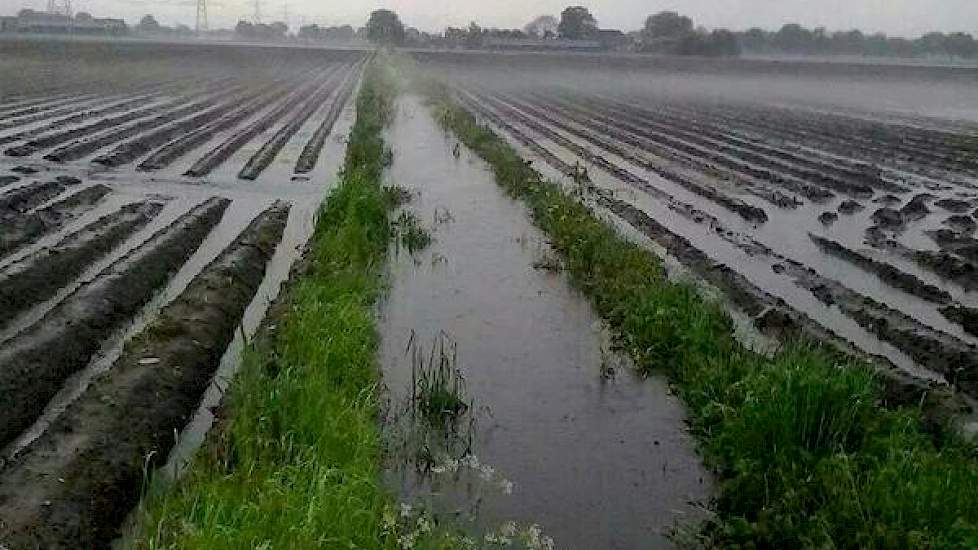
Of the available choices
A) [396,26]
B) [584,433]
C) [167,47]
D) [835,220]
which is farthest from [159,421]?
[396,26]

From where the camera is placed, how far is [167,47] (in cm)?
8256

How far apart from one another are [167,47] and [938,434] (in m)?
85.2

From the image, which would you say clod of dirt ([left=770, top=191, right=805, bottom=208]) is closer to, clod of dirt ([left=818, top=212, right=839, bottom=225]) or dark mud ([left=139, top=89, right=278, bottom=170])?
clod of dirt ([left=818, top=212, right=839, bottom=225])

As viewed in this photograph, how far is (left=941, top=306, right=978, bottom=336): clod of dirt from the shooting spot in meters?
9.04

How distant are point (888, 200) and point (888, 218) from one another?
2.00 metres

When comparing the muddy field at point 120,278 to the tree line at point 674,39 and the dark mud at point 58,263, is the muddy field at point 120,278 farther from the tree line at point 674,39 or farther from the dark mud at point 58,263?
the tree line at point 674,39

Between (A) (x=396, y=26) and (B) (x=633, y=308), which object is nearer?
(B) (x=633, y=308)

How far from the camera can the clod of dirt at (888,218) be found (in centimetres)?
1387

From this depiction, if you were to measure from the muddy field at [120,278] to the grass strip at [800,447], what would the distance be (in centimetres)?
365

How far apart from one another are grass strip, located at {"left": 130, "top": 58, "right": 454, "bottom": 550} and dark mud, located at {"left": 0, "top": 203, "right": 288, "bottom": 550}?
1.05ft

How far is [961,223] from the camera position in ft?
46.0

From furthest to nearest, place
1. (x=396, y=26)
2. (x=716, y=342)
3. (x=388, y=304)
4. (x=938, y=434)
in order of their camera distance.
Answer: (x=396, y=26) < (x=388, y=304) < (x=716, y=342) < (x=938, y=434)

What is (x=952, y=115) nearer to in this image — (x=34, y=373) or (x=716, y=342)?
(x=716, y=342)

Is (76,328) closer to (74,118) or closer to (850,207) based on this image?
(850,207)
